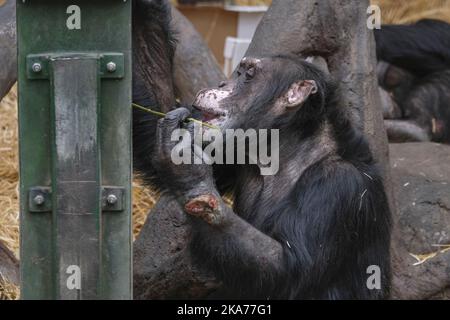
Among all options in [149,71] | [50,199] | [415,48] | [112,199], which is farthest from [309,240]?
[415,48]

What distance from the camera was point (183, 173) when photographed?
385 cm

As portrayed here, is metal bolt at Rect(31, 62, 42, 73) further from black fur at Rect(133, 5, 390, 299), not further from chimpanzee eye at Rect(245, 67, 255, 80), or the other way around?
chimpanzee eye at Rect(245, 67, 255, 80)

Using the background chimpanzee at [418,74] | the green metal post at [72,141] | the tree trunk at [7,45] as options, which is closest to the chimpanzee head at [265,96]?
the green metal post at [72,141]

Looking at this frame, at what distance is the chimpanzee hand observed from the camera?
383cm

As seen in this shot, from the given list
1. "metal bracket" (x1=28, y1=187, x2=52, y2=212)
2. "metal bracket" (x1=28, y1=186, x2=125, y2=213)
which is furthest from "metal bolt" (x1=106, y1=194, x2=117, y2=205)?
"metal bracket" (x1=28, y1=187, x2=52, y2=212)

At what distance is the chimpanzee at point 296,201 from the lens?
13.6 feet

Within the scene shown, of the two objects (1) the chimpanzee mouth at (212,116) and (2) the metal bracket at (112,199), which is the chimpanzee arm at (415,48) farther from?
(2) the metal bracket at (112,199)

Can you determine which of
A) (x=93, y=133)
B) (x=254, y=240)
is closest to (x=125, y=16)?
(x=93, y=133)

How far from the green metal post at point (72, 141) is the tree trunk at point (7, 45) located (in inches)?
106

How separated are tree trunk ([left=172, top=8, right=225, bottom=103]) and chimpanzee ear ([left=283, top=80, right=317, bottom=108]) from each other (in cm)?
232

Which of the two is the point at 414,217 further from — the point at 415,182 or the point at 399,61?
the point at 399,61

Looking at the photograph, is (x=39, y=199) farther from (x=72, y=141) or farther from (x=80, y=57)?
(x=80, y=57)

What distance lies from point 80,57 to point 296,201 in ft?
5.20

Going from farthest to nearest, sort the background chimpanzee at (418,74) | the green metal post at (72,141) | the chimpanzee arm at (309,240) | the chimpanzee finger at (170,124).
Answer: the background chimpanzee at (418,74)
the chimpanzee arm at (309,240)
the chimpanzee finger at (170,124)
the green metal post at (72,141)
